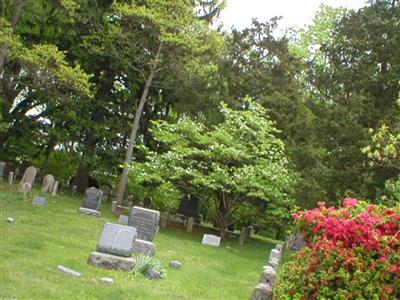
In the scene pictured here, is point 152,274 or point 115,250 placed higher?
point 115,250

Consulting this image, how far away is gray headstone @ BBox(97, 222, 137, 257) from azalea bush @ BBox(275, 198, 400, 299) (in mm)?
4270

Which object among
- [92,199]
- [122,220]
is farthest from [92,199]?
[122,220]

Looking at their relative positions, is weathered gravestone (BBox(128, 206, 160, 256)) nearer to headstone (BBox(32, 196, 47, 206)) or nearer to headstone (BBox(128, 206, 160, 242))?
headstone (BBox(128, 206, 160, 242))

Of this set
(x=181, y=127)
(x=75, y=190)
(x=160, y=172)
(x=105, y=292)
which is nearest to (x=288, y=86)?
(x=181, y=127)

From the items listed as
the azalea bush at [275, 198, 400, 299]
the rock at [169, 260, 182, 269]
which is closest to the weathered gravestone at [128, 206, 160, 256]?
the rock at [169, 260, 182, 269]

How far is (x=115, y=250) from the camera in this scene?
37.0 feet

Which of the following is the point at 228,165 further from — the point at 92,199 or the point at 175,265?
the point at 175,265

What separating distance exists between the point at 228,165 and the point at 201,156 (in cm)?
114

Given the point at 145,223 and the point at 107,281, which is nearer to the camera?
the point at 107,281

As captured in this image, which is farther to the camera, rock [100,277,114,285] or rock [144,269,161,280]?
rock [144,269,161,280]

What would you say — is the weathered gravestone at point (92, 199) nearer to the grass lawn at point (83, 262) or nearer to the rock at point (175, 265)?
the grass lawn at point (83, 262)

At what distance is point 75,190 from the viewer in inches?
1191

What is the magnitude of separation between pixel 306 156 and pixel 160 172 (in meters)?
5.84

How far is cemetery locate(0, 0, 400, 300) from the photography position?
831cm
